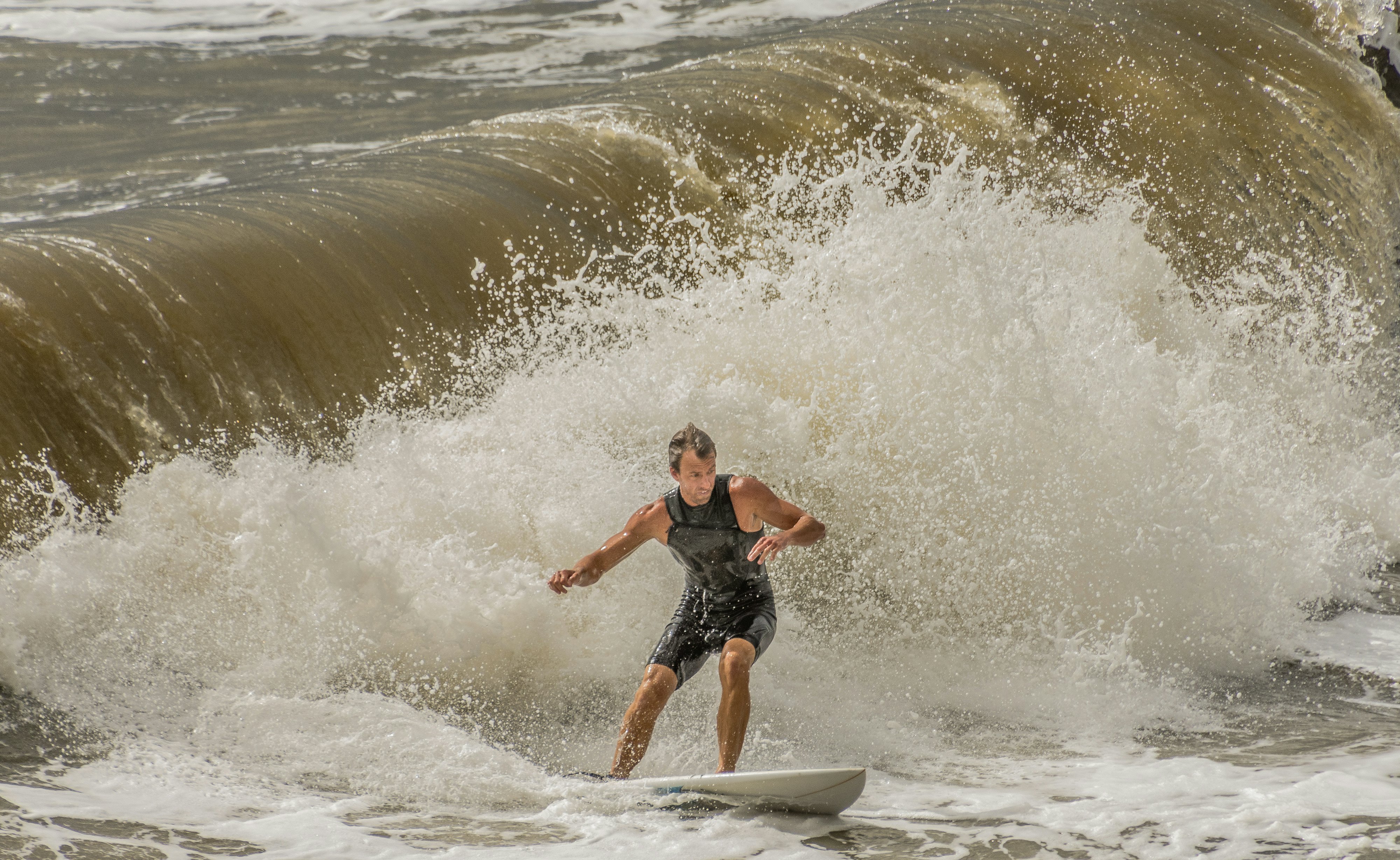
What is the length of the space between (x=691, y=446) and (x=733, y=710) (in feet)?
2.77

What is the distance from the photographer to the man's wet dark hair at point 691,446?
3773mm

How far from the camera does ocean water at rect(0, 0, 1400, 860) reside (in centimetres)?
397

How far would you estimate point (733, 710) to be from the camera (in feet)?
12.4

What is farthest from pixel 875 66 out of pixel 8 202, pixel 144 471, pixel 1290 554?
pixel 8 202

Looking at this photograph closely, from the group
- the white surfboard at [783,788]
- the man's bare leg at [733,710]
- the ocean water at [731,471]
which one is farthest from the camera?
the ocean water at [731,471]

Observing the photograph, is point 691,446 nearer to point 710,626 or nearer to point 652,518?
point 652,518

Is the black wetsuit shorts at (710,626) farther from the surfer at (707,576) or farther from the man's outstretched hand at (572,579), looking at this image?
the man's outstretched hand at (572,579)

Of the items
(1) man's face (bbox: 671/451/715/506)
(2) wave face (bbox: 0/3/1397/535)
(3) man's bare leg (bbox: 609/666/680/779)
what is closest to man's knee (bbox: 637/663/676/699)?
(3) man's bare leg (bbox: 609/666/680/779)

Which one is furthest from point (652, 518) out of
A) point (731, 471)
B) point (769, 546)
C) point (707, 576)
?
point (731, 471)

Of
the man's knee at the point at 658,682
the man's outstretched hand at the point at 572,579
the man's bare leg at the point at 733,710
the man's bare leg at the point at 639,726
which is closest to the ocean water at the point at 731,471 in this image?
the man's bare leg at the point at 639,726

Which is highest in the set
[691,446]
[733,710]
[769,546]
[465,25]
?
[465,25]

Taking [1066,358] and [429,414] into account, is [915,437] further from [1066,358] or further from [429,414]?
[429,414]

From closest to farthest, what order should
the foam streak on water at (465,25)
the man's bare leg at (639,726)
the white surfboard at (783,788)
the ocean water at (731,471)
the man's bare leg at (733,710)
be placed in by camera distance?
1. the white surfboard at (783,788)
2. the man's bare leg at (733,710)
3. the man's bare leg at (639,726)
4. the ocean water at (731,471)
5. the foam streak on water at (465,25)

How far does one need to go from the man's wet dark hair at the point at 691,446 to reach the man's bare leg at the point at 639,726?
2.12 ft
